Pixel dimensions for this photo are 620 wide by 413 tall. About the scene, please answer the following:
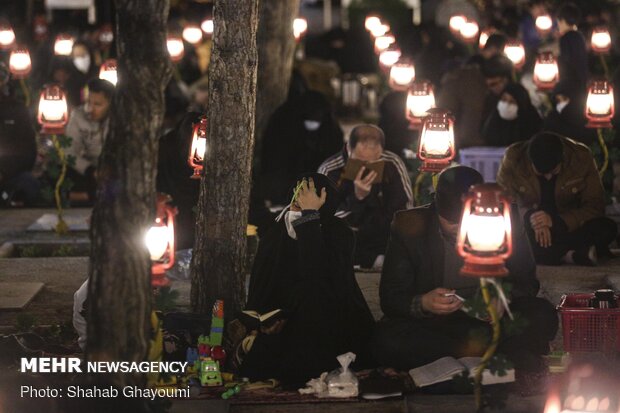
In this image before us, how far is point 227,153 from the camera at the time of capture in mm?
10164

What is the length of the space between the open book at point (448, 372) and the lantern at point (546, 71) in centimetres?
792

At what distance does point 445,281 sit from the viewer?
9.41 metres

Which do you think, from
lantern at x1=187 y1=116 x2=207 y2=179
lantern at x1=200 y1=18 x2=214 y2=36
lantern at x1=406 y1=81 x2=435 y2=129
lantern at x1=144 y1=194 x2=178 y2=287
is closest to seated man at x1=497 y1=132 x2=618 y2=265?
lantern at x1=406 y1=81 x2=435 y2=129

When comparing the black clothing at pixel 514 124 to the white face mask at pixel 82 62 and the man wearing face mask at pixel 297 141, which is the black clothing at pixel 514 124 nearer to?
the man wearing face mask at pixel 297 141

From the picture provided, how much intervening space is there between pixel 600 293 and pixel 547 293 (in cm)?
202

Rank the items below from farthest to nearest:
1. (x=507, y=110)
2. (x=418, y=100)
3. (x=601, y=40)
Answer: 1. (x=601, y=40)
2. (x=507, y=110)
3. (x=418, y=100)

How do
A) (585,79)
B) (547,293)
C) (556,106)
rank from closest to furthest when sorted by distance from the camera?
(547,293) < (556,106) < (585,79)

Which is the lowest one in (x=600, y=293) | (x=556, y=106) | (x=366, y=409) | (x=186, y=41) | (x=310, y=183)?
(x=366, y=409)

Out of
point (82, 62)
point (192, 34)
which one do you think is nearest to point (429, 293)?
point (82, 62)

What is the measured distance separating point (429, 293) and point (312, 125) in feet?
22.3

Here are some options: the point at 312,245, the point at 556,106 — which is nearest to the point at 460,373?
the point at 312,245

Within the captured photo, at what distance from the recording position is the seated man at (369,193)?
41.3ft

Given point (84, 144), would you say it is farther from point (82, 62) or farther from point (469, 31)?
point (469, 31)

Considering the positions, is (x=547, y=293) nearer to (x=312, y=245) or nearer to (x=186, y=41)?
(x=312, y=245)
